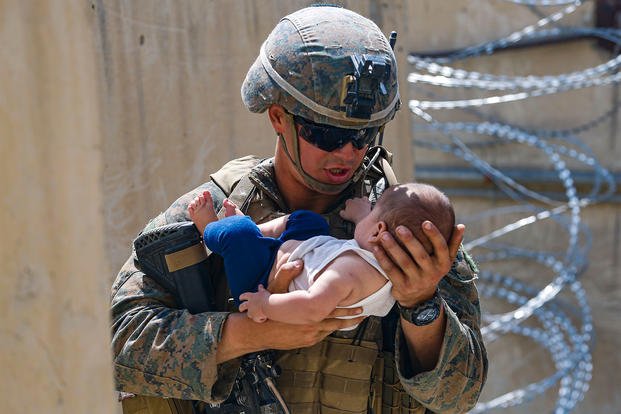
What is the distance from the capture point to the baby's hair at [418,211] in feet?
7.71

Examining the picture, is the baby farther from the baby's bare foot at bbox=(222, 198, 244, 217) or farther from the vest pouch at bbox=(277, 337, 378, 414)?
the vest pouch at bbox=(277, 337, 378, 414)

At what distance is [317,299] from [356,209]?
0.37 meters

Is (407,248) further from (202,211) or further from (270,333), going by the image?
(202,211)

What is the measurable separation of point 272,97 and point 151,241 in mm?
486

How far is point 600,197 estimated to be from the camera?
30.8 ft

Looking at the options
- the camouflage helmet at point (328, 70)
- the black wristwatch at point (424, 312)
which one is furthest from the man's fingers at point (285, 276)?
the camouflage helmet at point (328, 70)

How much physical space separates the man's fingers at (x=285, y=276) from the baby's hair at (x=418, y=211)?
225 millimetres

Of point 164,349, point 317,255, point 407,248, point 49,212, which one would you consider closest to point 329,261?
point 317,255

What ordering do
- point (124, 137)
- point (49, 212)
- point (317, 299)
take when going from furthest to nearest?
1. point (124, 137)
2. point (317, 299)
3. point (49, 212)

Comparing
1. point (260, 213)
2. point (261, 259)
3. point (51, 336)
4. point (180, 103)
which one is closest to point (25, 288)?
point (51, 336)

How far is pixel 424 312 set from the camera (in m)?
2.43

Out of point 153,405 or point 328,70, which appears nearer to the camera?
point 328,70

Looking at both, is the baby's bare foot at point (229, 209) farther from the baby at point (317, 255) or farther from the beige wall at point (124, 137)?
the beige wall at point (124, 137)

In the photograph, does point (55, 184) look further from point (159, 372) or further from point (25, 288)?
point (159, 372)
